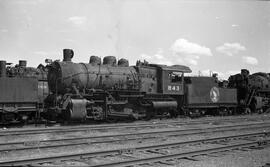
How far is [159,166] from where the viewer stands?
7.87 metres

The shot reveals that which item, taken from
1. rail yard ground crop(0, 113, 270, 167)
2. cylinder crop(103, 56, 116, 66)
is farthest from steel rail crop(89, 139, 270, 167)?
cylinder crop(103, 56, 116, 66)

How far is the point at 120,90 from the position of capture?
1894 cm

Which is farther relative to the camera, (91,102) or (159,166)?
(91,102)

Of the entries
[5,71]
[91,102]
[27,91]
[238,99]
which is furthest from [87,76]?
[238,99]

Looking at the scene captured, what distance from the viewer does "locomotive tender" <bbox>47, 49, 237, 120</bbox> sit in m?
17.4

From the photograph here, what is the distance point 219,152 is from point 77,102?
8.80 metres

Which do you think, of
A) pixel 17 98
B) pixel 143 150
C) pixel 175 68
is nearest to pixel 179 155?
pixel 143 150

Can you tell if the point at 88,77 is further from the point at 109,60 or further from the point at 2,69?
the point at 2,69

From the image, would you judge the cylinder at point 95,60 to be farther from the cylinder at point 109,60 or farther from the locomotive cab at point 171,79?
the locomotive cab at point 171,79

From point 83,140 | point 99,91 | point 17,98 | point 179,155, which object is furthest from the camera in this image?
point 99,91

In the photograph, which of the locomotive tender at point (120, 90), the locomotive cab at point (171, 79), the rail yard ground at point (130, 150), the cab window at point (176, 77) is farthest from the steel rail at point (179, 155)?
the cab window at point (176, 77)

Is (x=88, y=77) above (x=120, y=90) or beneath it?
above

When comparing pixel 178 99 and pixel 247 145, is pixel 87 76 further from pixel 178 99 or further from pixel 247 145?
pixel 247 145

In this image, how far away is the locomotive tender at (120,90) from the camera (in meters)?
17.4
